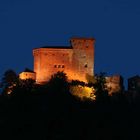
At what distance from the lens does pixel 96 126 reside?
3755 inches

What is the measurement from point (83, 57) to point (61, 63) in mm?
2724

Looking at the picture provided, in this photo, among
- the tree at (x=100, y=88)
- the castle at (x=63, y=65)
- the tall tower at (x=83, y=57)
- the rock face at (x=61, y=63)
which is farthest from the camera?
the tall tower at (x=83, y=57)

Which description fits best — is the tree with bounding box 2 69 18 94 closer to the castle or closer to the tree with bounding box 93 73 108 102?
the castle

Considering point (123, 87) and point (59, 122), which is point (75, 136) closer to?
point (59, 122)

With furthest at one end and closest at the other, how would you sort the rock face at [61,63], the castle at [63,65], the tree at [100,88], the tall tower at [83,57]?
the tall tower at [83,57] → the rock face at [61,63] → the castle at [63,65] → the tree at [100,88]

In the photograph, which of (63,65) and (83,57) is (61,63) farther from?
(83,57)

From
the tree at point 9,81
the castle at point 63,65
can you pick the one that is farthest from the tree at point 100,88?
the tree at point 9,81

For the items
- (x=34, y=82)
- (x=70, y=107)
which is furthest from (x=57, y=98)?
(x=34, y=82)

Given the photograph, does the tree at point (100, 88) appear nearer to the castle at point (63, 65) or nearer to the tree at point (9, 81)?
the castle at point (63, 65)

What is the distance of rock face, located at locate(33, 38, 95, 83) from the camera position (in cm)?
11444

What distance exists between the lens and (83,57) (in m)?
115

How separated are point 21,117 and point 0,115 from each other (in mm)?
2366

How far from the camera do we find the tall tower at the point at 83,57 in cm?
11480

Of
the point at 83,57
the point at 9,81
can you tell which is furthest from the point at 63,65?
the point at 9,81
